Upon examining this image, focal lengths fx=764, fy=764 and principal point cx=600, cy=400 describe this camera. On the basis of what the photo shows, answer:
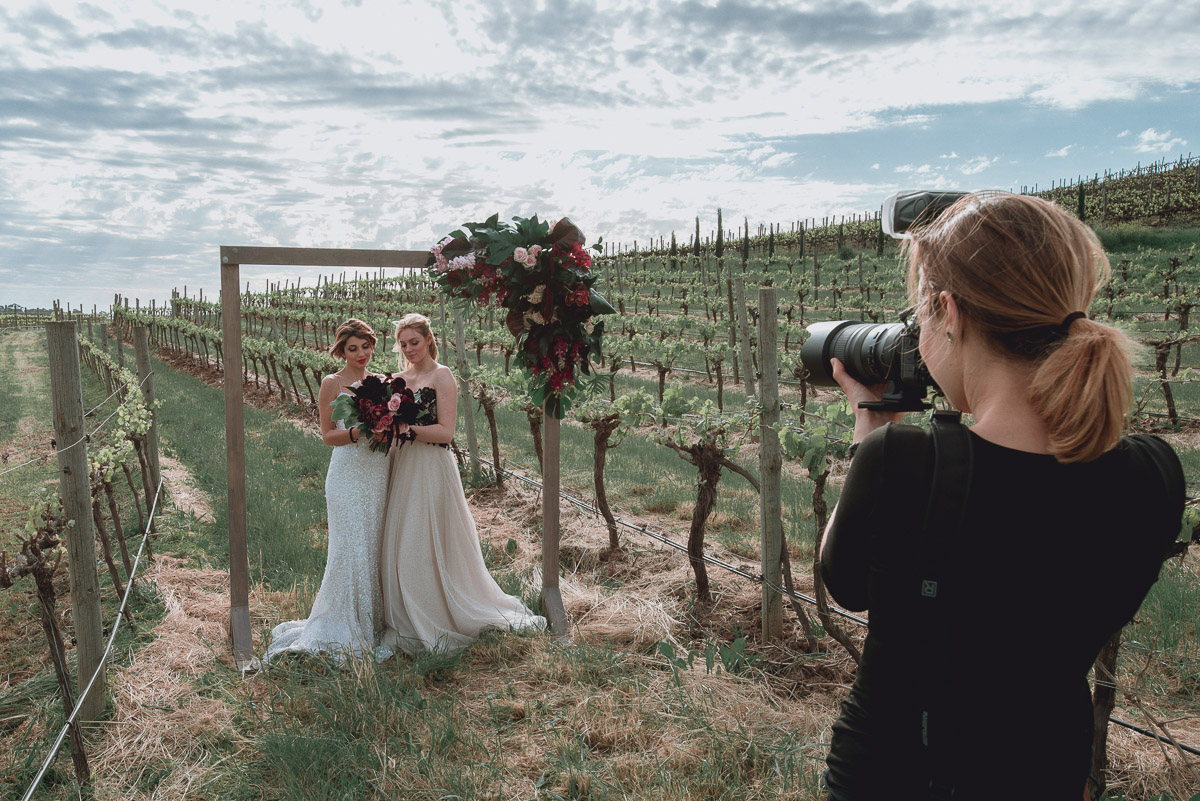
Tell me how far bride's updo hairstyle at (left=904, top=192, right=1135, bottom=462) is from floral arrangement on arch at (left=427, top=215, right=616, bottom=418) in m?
2.89

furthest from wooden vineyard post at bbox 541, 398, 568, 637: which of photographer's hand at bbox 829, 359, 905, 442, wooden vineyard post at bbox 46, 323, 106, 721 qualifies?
photographer's hand at bbox 829, 359, 905, 442

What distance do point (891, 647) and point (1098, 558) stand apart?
310mm

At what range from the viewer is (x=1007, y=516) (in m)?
1.03

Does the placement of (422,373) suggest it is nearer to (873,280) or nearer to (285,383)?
(285,383)

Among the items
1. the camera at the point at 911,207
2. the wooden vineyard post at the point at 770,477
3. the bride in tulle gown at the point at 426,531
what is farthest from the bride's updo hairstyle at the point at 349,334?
the camera at the point at 911,207

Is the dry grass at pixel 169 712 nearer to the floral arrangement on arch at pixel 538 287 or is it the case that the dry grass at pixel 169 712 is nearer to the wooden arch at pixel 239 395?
the wooden arch at pixel 239 395

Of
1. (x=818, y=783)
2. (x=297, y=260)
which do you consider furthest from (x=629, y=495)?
(x=818, y=783)

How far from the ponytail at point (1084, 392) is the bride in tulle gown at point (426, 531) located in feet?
11.1

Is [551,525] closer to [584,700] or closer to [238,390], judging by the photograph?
[584,700]

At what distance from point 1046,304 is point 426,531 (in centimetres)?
364

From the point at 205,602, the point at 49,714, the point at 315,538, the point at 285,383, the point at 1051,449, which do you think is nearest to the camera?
the point at 1051,449

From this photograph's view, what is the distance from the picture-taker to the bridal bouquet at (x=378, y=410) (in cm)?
399

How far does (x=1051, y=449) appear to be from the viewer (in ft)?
3.35

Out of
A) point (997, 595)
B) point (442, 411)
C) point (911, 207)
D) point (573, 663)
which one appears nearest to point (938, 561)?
point (997, 595)
